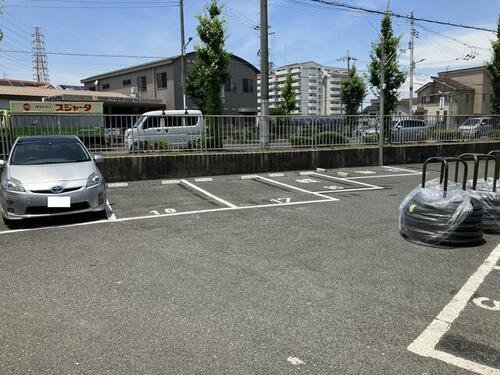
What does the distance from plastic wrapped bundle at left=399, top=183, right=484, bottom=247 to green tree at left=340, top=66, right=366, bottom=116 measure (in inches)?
1112

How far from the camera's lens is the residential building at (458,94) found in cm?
6425

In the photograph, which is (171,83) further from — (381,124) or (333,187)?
(333,187)

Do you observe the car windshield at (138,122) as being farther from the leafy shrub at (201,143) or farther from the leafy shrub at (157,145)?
the leafy shrub at (201,143)

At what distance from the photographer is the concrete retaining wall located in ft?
37.8

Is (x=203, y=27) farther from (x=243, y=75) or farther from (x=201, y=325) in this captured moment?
(x=243, y=75)

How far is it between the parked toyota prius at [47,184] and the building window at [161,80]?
104 ft

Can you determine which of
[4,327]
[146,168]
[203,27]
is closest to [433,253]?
[4,327]

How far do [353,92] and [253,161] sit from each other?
22030 millimetres

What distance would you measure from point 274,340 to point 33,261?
10.7 ft

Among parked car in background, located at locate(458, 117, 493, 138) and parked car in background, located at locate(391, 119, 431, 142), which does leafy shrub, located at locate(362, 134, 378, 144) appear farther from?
parked car in background, located at locate(458, 117, 493, 138)

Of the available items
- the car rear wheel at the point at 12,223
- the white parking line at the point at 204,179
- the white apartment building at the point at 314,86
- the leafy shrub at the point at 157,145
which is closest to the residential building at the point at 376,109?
the white parking line at the point at 204,179

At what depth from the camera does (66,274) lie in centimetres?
450

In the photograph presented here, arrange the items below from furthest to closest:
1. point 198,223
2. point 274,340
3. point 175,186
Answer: point 175,186 < point 198,223 < point 274,340

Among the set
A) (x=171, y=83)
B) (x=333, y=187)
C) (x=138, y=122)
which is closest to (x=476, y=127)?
(x=333, y=187)
